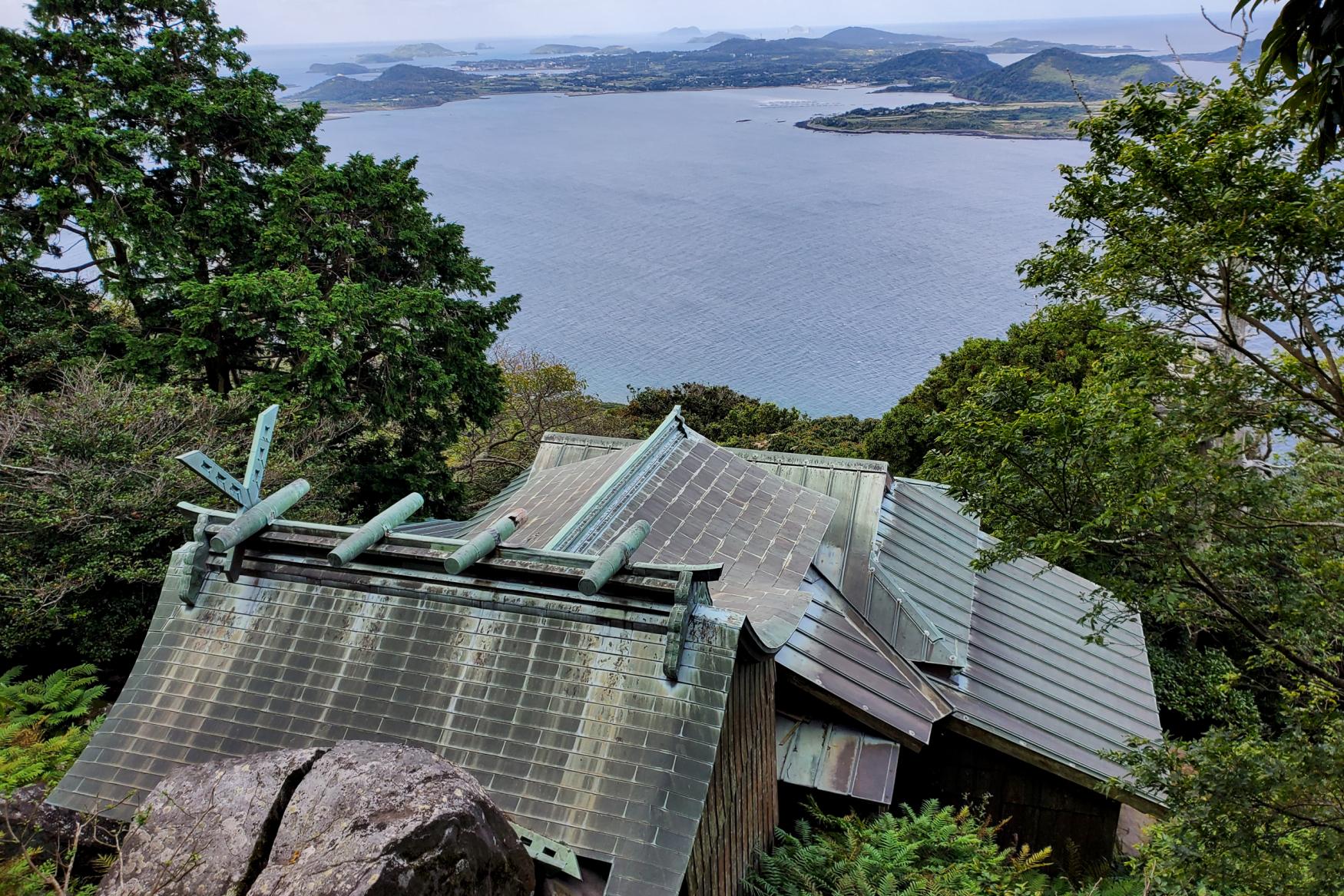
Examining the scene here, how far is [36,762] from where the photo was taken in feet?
31.3

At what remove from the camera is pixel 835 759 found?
1084cm

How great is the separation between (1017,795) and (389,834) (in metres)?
10.7

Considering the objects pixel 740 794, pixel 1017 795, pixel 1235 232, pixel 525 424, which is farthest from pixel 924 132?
pixel 740 794

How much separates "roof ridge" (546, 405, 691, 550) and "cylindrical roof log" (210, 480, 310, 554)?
3169 mm

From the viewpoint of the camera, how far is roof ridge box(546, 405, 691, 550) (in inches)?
426

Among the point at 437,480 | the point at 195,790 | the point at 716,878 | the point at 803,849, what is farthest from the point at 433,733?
the point at 437,480

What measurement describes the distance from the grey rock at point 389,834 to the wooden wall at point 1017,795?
8.31 metres

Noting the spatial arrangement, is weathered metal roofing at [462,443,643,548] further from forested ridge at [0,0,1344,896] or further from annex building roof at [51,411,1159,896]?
forested ridge at [0,0,1344,896]

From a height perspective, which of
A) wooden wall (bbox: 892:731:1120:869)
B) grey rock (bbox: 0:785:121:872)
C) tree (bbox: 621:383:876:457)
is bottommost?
grey rock (bbox: 0:785:121:872)

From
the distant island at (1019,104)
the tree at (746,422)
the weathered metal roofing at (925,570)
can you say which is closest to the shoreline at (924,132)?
the distant island at (1019,104)

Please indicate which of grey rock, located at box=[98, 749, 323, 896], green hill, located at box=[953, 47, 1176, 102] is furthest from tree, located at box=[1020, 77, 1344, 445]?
green hill, located at box=[953, 47, 1176, 102]

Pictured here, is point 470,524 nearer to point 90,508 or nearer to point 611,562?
point 90,508

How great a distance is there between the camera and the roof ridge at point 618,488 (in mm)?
10812

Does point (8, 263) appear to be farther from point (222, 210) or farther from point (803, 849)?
point (803, 849)
